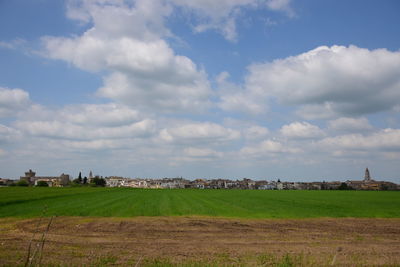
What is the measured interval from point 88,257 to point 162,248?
449cm

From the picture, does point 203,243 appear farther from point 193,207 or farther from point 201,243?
point 193,207

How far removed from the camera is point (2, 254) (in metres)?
16.2

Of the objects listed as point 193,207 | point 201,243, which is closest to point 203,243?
point 201,243

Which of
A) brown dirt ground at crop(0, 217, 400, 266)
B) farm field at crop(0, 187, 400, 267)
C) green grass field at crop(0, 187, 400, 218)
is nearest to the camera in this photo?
farm field at crop(0, 187, 400, 267)

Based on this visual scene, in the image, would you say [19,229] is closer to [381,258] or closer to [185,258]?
[185,258]

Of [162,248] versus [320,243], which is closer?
[162,248]

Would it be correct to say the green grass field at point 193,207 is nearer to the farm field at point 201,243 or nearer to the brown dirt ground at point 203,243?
the brown dirt ground at point 203,243

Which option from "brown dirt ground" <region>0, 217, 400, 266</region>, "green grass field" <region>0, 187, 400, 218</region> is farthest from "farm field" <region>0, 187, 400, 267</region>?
"green grass field" <region>0, 187, 400, 218</region>

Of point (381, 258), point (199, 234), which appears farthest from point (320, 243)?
point (199, 234)

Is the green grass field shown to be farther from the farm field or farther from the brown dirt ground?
the farm field

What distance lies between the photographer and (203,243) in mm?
20906

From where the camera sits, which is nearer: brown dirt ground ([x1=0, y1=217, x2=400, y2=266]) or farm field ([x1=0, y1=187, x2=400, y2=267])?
farm field ([x1=0, y1=187, x2=400, y2=267])

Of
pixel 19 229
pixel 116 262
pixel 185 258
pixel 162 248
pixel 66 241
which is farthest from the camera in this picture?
pixel 19 229

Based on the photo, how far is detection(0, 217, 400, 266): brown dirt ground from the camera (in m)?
15.2
